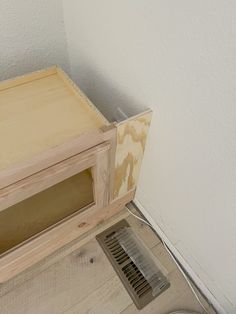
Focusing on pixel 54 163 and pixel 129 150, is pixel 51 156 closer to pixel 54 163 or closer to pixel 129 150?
pixel 54 163

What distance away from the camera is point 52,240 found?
2.78 feet

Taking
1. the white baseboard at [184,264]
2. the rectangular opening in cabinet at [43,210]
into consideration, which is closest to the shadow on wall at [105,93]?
the rectangular opening in cabinet at [43,210]

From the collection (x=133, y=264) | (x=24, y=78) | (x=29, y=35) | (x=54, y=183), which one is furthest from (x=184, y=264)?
(x=29, y=35)

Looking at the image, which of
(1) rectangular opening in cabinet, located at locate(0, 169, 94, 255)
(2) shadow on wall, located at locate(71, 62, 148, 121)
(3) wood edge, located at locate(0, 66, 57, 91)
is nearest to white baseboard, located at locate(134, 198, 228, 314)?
(1) rectangular opening in cabinet, located at locate(0, 169, 94, 255)

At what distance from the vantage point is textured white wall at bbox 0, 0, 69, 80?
773 millimetres

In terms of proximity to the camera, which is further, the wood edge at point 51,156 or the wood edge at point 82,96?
the wood edge at point 82,96

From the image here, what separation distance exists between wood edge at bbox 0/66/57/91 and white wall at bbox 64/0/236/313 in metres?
0.16

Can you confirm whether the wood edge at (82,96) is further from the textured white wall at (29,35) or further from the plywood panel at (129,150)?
the textured white wall at (29,35)

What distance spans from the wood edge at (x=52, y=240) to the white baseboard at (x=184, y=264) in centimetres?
10

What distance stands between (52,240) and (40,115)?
0.42 metres

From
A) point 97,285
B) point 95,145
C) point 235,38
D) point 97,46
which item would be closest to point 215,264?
point 97,285

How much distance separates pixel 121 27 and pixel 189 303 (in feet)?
2.89

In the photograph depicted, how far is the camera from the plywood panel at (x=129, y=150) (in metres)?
0.66

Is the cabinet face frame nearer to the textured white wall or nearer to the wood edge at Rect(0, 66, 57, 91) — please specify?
the wood edge at Rect(0, 66, 57, 91)
